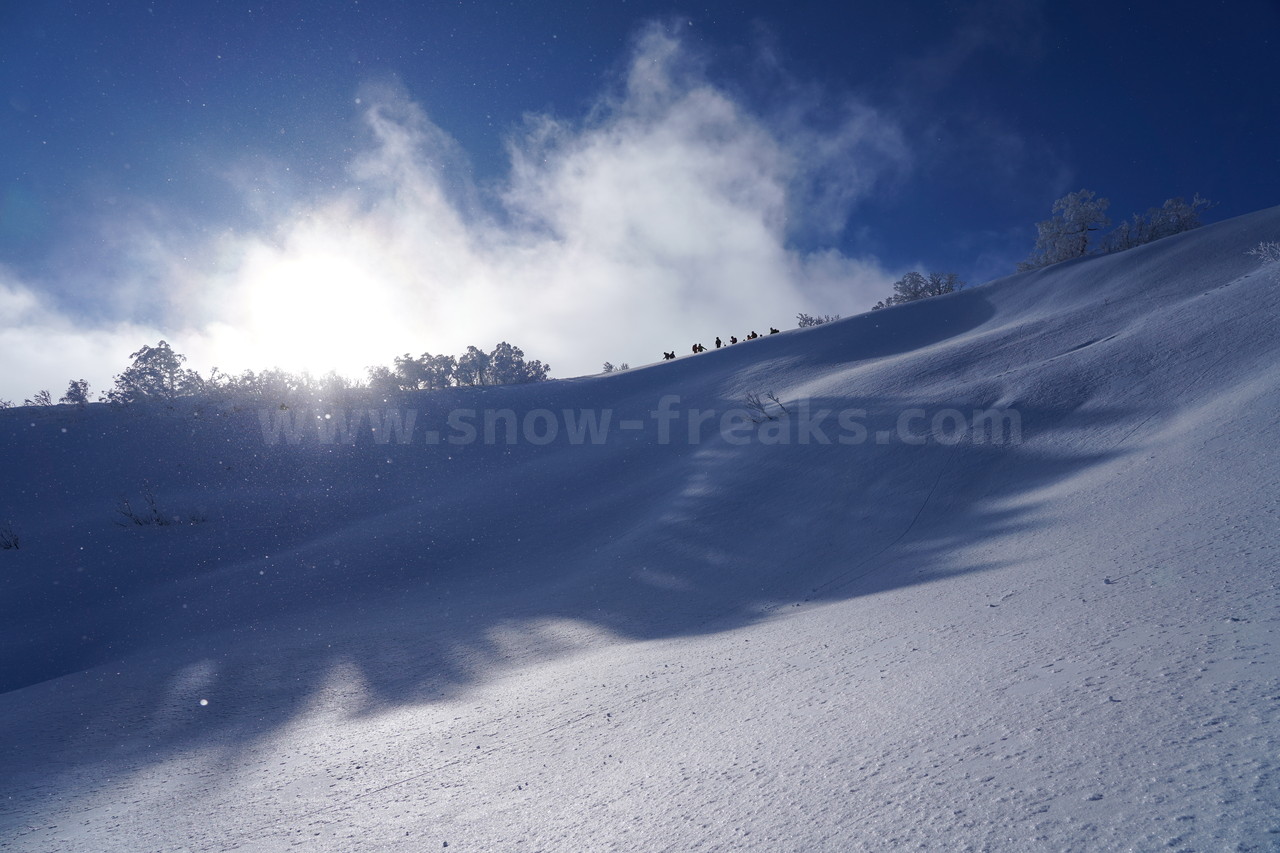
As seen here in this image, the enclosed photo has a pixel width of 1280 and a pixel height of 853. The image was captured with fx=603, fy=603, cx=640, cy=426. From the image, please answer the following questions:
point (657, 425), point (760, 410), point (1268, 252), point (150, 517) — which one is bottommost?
point (150, 517)

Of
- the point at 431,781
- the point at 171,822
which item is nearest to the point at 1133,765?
the point at 431,781

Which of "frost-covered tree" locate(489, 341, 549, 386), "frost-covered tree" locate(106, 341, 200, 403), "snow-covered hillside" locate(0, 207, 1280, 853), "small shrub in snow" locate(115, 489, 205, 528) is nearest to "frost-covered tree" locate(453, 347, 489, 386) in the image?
"frost-covered tree" locate(489, 341, 549, 386)

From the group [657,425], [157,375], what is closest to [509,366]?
[157,375]

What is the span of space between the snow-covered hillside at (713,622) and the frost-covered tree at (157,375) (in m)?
4.77

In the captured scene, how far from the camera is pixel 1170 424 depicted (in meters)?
5.32

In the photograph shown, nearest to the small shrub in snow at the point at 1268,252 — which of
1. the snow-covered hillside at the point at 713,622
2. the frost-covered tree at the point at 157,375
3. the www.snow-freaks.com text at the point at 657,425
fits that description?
the snow-covered hillside at the point at 713,622

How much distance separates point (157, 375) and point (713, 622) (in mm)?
19551

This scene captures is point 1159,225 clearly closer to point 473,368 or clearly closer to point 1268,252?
point 1268,252

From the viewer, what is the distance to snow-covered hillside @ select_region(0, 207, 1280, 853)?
4.80 feet

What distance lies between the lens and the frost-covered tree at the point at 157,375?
1636cm

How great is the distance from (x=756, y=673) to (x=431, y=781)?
145 centimetres

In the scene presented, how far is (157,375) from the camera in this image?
1742 centimetres

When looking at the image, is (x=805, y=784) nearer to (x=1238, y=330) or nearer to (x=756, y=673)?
(x=756, y=673)

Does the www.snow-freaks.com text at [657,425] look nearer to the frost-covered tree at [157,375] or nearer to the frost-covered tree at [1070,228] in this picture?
the frost-covered tree at [157,375]
